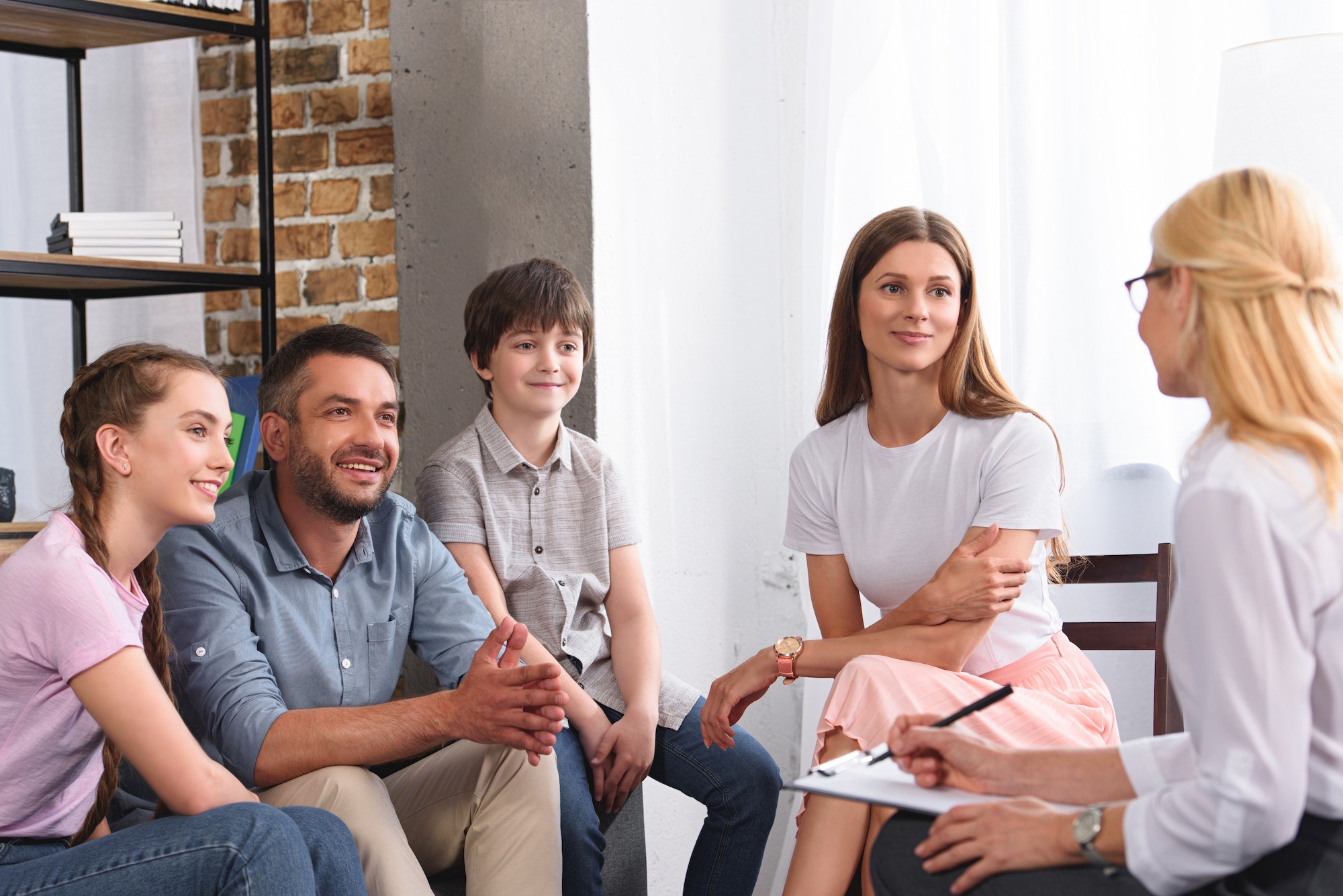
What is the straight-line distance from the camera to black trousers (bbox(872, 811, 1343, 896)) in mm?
960

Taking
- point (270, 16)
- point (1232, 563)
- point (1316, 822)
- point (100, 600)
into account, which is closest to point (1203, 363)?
point (1232, 563)

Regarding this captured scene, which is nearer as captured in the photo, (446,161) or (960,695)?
(960,695)

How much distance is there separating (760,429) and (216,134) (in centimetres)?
148

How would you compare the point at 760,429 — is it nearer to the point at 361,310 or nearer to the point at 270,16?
the point at 361,310

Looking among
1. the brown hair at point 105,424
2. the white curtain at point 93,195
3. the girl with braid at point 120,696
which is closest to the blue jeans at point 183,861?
the girl with braid at point 120,696

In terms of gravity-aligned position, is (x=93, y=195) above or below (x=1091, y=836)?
above

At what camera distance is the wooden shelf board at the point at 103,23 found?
2258 mm

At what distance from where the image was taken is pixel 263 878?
1.33m

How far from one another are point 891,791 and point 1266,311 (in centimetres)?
57

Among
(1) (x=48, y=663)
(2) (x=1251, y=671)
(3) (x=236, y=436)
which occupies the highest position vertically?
(3) (x=236, y=436)

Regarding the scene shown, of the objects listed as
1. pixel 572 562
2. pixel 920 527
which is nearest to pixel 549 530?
pixel 572 562

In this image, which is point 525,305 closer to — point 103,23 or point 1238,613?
point 103,23

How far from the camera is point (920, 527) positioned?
189 cm

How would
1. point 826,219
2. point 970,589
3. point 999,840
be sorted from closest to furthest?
point 999,840
point 970,589
point 826,219
